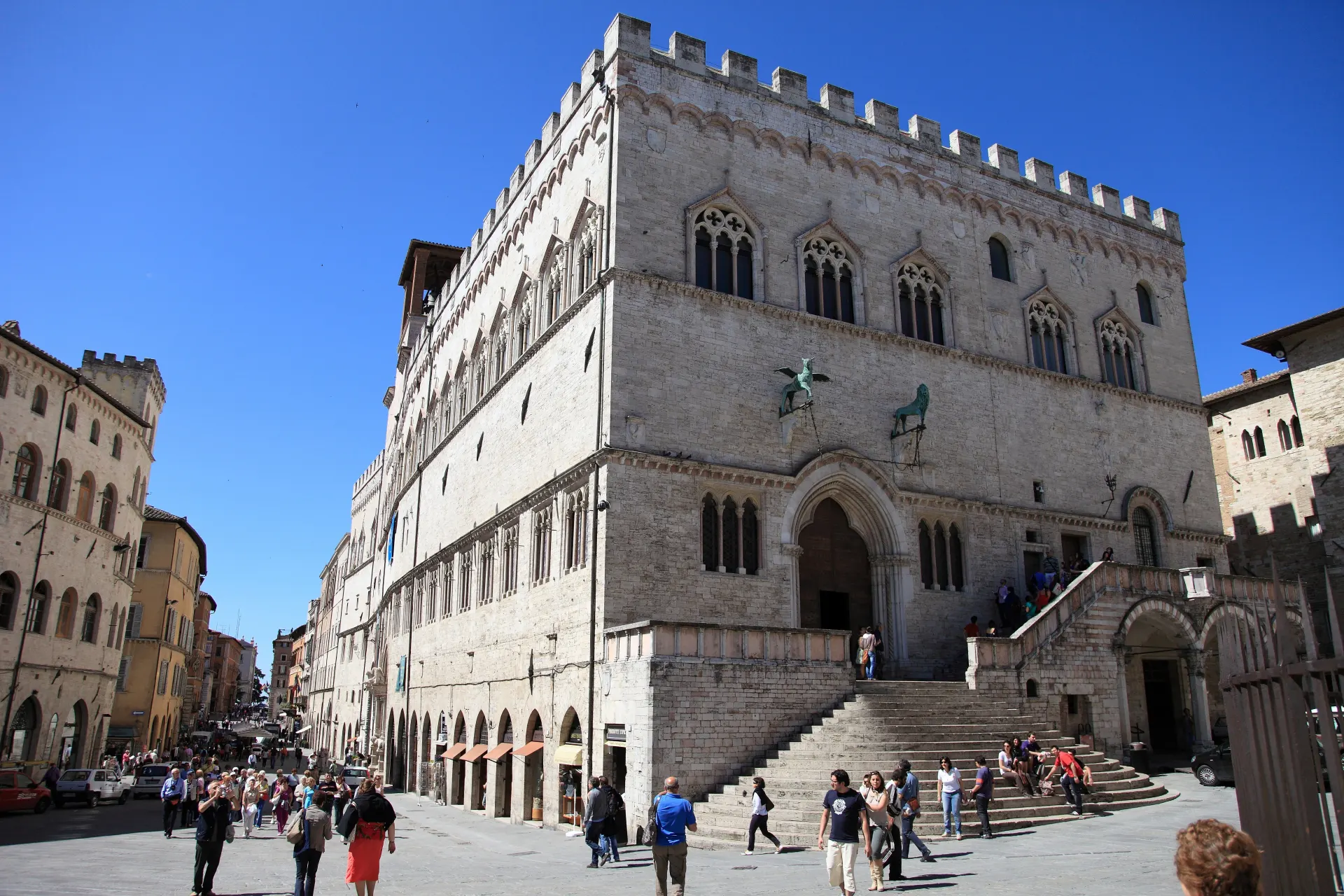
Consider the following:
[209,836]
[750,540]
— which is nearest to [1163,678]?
[750,540]

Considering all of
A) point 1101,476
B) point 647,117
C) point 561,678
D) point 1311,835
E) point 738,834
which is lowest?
point 738,834

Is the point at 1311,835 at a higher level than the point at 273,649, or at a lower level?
lower

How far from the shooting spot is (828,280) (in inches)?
984

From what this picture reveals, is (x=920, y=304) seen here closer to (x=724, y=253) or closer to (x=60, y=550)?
(x=724, y=253)

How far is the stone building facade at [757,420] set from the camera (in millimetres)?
20109

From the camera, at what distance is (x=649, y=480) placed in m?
20.7

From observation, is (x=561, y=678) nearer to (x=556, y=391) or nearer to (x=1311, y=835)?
(x=556, y=391)

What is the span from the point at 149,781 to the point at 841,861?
31.9 m

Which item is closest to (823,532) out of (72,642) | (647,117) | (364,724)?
(647,117)

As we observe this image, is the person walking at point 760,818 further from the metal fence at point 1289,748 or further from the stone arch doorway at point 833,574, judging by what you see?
the metal fence at point 1289,748

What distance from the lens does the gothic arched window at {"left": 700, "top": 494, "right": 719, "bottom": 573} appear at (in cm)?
2109

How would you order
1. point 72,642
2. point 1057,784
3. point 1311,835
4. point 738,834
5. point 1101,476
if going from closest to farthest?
point 1311,835 < point 738,834 < point 1057,784 < point 1101,476 < point 72,642

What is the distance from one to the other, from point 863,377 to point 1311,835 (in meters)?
19.7

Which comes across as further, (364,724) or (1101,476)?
(364,724)
